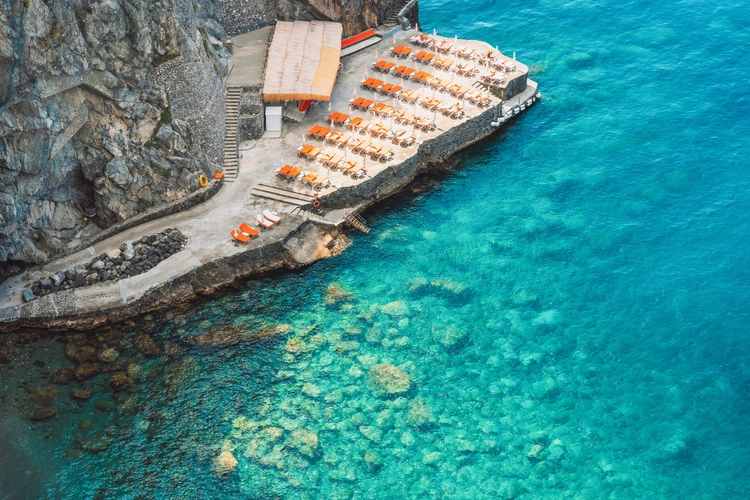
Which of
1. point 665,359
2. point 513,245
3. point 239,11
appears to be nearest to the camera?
point 665,359

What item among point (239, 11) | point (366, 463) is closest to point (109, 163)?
point (239, 11)

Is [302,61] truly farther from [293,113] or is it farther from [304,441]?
[304,441]

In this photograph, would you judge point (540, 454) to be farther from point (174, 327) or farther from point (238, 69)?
point (238, 69)

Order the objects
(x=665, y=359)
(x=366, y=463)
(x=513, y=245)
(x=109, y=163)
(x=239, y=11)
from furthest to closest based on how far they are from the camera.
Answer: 1. (x=239, y=11)
2. (x=513, y=245)
3. (x=109, y=163)
4. (x=665, y=359)
5. (x=366, y=463)

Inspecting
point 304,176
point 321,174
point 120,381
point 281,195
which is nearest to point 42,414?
point 120,381

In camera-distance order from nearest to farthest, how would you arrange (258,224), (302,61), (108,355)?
(108,355), (258,224), (302,61)

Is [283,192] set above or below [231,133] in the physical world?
below

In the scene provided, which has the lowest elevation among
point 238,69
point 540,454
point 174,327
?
point 540,454

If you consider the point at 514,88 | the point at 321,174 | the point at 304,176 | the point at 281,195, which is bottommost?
the point at 281,195
